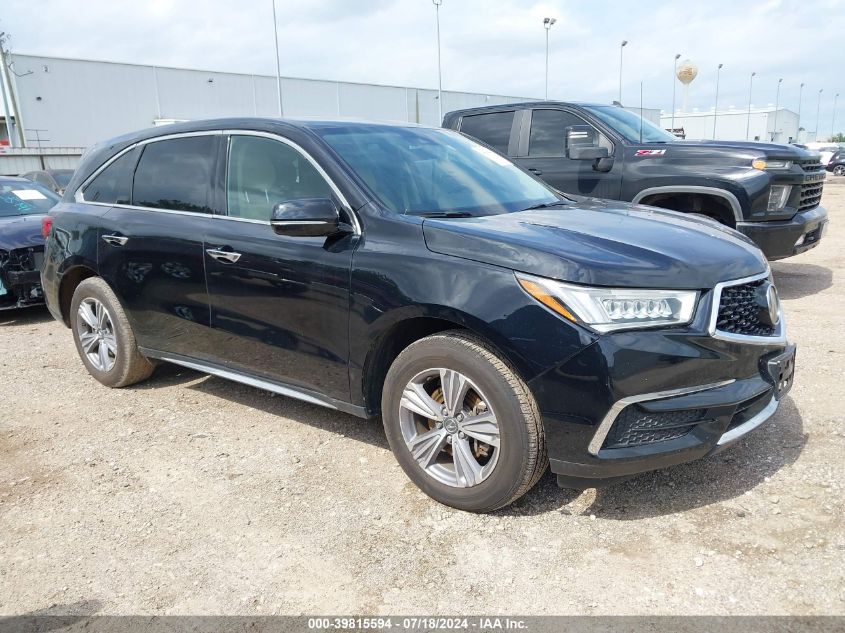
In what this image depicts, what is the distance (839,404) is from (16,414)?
520 centimetres

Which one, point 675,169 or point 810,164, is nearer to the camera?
point 675,169

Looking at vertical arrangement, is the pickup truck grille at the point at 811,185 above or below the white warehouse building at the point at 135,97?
below

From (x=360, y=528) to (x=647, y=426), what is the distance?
1309 mm

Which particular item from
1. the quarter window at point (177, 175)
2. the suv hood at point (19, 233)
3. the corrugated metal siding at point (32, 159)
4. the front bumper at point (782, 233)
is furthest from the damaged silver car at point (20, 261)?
the corrugated metal siding at point (32, 159)

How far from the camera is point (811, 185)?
710 centimetres

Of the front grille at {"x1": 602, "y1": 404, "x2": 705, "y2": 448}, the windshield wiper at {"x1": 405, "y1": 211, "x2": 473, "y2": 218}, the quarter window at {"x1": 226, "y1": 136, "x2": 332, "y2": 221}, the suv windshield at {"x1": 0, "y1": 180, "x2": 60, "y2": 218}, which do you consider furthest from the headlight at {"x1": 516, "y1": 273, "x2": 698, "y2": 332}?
the suv windshield at {"x1": 0, "y1": 180, "x2": 60, "y2": 218}

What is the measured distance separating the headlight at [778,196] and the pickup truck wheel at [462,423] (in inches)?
194

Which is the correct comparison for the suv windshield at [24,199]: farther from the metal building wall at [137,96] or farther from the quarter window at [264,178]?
the metal building wall at [137,96]

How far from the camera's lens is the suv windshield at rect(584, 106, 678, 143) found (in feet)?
23.8

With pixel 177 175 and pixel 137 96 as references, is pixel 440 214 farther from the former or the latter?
pixel 137 96

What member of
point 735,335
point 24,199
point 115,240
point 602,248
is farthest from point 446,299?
point 24,199

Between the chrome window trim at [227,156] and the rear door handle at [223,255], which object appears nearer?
the chrome window trim at [227,156]

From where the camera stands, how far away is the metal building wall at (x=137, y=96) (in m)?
40.7

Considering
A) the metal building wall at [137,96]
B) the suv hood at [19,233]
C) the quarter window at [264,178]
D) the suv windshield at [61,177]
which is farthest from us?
the metal building wall at [137,96]
